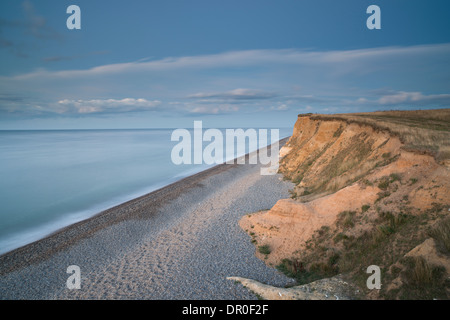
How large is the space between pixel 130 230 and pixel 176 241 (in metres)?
4.89

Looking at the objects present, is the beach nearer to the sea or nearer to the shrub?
the shrub

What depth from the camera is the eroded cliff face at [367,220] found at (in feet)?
33.7

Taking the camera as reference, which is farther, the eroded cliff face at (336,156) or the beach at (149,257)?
the eroded cliff face at (336,156)

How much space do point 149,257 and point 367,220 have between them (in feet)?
39.1

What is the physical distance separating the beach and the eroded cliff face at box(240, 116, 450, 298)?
5.26ft

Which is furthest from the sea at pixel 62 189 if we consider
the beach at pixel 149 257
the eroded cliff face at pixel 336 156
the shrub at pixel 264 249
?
the eroded cliff face at pixel 336 156

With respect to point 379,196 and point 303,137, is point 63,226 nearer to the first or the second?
point 379,196

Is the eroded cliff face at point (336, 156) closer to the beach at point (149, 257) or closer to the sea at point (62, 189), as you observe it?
the beach at point (149, 257)

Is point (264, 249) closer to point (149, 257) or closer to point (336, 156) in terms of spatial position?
point (149, 257)

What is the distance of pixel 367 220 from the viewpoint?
12102mm

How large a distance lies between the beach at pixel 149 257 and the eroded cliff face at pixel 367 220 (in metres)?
1.60
